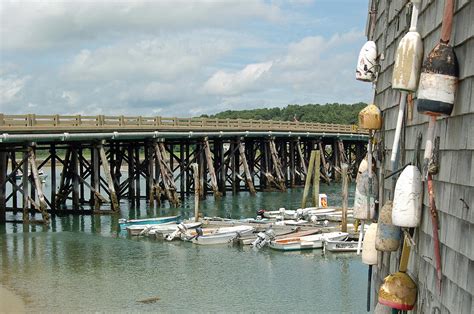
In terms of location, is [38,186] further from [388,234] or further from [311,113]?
[311,113]

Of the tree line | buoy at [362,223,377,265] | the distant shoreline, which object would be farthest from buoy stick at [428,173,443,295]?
the tree line

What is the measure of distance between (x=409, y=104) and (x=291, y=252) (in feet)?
53.6

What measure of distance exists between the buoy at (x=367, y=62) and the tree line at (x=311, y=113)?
4701 inches

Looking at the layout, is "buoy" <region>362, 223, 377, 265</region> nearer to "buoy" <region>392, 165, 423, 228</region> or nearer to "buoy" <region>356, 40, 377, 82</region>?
"buoy" <region>356, 40, 377, 82</region>

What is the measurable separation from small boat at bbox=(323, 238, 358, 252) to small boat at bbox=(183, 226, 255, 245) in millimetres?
3565

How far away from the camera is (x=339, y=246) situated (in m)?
23.0

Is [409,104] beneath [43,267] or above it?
above

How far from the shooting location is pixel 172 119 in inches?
1596

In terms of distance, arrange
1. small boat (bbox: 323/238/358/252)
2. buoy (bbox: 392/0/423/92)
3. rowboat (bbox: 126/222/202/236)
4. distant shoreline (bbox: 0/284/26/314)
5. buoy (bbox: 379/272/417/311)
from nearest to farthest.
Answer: buoy (bbox: 392/0/423/92) → buoy (bbox: 379/272/417/311) → distant shoreline (bbox: 0/284/26/314) → small boat (bbox: 323/238/358/252) → rowboat (bbox: 126/222/202/236)

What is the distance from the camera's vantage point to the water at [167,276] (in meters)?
16.3

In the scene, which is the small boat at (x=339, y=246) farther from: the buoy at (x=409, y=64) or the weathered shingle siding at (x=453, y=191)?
the buoy at (x=409, y=64)

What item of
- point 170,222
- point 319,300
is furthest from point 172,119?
point 319,300

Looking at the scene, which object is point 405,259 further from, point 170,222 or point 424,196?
point 170,222

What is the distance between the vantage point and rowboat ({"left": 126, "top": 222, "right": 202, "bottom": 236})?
2691 centimetres
